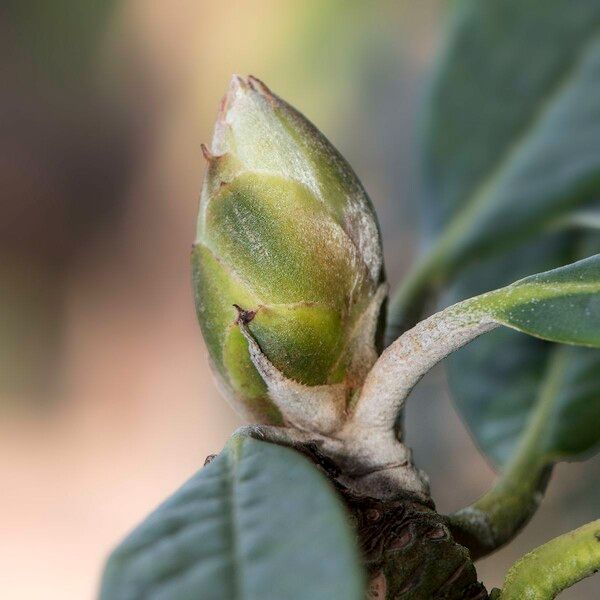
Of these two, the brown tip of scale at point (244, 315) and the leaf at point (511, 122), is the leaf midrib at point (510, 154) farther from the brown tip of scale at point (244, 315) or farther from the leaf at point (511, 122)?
the brown tip of scale at point (244, 315)

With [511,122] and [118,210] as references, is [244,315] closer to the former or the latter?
[511,122]

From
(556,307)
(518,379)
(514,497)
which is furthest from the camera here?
(518,379)

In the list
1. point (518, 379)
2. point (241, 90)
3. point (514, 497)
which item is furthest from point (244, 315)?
point (518, 379)

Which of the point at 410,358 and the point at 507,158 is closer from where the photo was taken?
the point at 410,358

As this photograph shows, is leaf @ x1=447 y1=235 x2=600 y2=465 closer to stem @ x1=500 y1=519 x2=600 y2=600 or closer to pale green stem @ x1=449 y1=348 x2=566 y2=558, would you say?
pale green stem @ x1=449 y1=348 x2=566 y2=558

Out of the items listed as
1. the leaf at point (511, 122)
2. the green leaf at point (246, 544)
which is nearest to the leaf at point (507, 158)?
the leaf at point (511, 122)

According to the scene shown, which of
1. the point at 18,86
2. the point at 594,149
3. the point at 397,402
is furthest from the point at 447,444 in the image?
the point at 18,86
